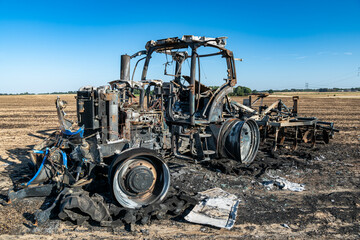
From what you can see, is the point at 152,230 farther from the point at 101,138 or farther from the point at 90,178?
the point at 101,138

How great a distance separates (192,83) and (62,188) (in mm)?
3408

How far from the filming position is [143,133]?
5664 millimetres

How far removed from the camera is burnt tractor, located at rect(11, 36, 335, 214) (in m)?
4.60

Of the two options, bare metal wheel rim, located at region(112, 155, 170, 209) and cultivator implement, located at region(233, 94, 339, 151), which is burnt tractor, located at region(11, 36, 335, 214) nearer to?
bare metal wheel rim, located at region(112, 155, 170, 209)

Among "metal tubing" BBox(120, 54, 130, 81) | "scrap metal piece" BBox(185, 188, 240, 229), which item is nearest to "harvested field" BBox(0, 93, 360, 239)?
"scrap metal piece" BBox(185, 188, 240, 229)

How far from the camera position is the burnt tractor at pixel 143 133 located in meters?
4.60

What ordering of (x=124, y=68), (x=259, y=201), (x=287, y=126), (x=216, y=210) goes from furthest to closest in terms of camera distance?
(x=287, y=126), (x=124, y=68), (x=259, y=201), (x=216, y=210)

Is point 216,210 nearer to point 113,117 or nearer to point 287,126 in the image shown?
point 113,117

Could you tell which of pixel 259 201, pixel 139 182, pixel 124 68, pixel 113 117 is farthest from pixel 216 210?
pixel 124 68

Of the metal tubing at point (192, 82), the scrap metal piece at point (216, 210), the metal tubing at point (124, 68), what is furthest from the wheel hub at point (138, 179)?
the metal tubing at point (124, 68)

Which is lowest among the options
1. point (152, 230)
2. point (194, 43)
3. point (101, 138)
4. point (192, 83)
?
point (152, 230)

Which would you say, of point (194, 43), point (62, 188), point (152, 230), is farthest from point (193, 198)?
point (194, 43)

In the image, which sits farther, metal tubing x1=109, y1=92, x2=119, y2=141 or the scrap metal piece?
metal tubing x1=109, y1=92, x2=119, y2=141

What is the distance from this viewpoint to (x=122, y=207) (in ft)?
14.4
